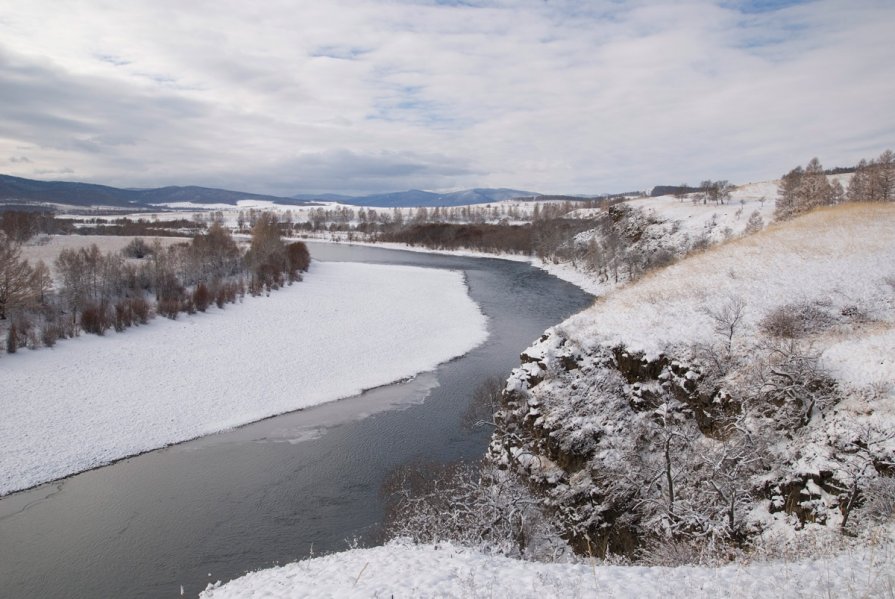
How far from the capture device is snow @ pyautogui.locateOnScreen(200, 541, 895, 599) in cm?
683

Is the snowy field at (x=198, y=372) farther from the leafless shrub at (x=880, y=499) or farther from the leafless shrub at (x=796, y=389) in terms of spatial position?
the leafless shrub at (x=880, y=499)

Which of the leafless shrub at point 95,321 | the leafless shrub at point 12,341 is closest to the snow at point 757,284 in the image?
the leafless shrub at point 12,341

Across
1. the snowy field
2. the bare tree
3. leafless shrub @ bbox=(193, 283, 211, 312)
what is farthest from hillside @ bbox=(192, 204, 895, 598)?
the bare tree

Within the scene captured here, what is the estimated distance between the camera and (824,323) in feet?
58.6

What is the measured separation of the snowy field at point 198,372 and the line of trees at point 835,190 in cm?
3693

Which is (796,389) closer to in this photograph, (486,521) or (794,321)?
(794,321)

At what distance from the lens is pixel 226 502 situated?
655 inches

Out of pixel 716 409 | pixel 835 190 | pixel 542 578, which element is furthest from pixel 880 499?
pixel 835 190

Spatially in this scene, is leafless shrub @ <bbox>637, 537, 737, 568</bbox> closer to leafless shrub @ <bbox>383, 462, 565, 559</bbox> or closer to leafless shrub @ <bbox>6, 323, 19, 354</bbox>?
leafless shrub @ <bbox>383, 462, 565, 559</bbox>

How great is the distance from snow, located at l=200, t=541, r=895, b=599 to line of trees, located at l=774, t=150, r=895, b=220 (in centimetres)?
4702

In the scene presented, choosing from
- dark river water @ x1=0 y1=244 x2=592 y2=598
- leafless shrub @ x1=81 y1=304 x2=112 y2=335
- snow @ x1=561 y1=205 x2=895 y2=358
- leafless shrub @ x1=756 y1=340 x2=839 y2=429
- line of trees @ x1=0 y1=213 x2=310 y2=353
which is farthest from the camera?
line of trees @ x1=0 y1=213 x2=310 y2=353

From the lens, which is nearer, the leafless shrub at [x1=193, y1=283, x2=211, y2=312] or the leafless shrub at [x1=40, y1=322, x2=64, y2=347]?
the leafless shrub at [x1=40, y1=322, x2=64, y2=347]

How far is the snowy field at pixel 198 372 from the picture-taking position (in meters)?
21.0

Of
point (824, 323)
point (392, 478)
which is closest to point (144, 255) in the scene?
point (392, 478)
